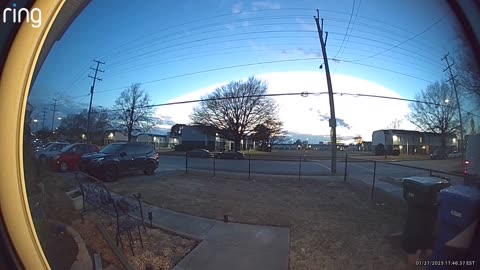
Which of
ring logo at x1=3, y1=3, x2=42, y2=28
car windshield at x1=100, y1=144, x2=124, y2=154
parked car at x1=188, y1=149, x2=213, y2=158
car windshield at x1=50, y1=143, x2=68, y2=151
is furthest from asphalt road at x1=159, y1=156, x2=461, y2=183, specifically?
ring logo at x1=3, y1=3, x2=42, y2=28

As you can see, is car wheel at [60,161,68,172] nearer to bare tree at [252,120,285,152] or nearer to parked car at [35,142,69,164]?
parked car at [35,142,69,164]

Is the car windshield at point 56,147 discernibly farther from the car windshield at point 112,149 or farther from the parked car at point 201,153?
the parked car at point 201,153

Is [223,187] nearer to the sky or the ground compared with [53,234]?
nearer to the sky

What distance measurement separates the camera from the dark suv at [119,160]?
1.51 metres

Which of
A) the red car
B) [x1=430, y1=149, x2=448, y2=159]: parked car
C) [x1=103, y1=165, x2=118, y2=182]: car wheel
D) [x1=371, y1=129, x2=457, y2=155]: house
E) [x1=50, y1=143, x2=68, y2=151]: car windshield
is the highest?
[x1=371, y1=129, x2=457, y2=155]: house

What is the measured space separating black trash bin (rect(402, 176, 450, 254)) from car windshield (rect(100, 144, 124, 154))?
146cm

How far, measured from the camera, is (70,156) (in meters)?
1.43

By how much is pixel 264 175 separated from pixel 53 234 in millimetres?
1170

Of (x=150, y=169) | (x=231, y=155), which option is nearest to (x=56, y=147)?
(x=150, y=169)

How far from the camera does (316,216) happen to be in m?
1.58

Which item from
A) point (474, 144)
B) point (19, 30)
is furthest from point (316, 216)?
point (19, 30)

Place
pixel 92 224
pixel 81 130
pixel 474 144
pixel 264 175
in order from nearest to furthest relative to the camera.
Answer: pixel 474 144 → pixel 81 130 → pixel 92 224 → pixel 264 175

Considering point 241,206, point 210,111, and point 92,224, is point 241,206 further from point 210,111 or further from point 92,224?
point 92,224

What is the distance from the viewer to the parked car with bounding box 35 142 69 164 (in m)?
1.24
